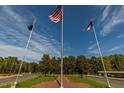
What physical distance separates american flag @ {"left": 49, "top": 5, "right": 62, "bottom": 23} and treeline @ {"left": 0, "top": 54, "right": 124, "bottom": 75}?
36.1m

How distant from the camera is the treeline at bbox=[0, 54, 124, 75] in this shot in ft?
180

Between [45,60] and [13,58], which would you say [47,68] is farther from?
[13,58]

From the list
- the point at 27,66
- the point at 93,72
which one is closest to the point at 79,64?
the point at 93,72

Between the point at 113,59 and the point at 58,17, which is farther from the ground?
the point at 113,59

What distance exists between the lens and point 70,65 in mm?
65750

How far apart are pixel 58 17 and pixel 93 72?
74.2 meters

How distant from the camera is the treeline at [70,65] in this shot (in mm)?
54844

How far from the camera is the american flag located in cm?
1809

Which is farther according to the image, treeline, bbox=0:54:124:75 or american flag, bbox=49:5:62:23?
treeline, bbox=0:54:124:75

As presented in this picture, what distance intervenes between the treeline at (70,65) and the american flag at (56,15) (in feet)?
119

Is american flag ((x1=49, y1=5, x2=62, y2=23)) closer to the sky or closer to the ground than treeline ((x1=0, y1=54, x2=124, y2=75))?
closer to the ground
